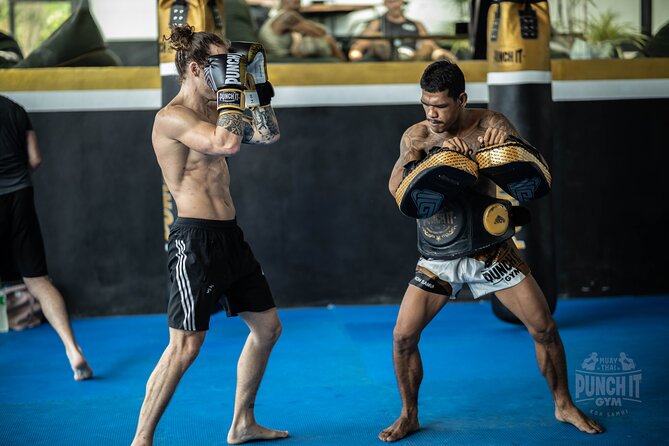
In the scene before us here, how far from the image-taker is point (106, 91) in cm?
595

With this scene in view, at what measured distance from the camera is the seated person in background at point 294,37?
21.1ft

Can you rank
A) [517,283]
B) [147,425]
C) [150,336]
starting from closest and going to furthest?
[147,425], [517,283], [150,336]

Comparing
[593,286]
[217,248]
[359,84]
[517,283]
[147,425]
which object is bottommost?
[593,286]

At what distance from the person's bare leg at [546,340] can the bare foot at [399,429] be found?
588mm

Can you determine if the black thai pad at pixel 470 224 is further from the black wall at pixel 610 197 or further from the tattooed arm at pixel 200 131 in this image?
the black wall at pixel 610 197

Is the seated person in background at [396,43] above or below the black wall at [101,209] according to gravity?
above

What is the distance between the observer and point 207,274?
3.10m

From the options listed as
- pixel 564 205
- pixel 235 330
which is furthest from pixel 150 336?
pixel 564 205

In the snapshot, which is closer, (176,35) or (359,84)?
(176,35)

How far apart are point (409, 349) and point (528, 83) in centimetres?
245

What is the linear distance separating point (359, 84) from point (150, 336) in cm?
234

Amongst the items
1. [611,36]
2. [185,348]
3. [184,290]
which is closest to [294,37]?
[611,36]

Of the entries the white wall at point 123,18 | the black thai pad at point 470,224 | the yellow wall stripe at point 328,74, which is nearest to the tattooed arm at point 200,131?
the black thai pad at point 470,224

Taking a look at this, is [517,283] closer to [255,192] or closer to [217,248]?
[217,248]
